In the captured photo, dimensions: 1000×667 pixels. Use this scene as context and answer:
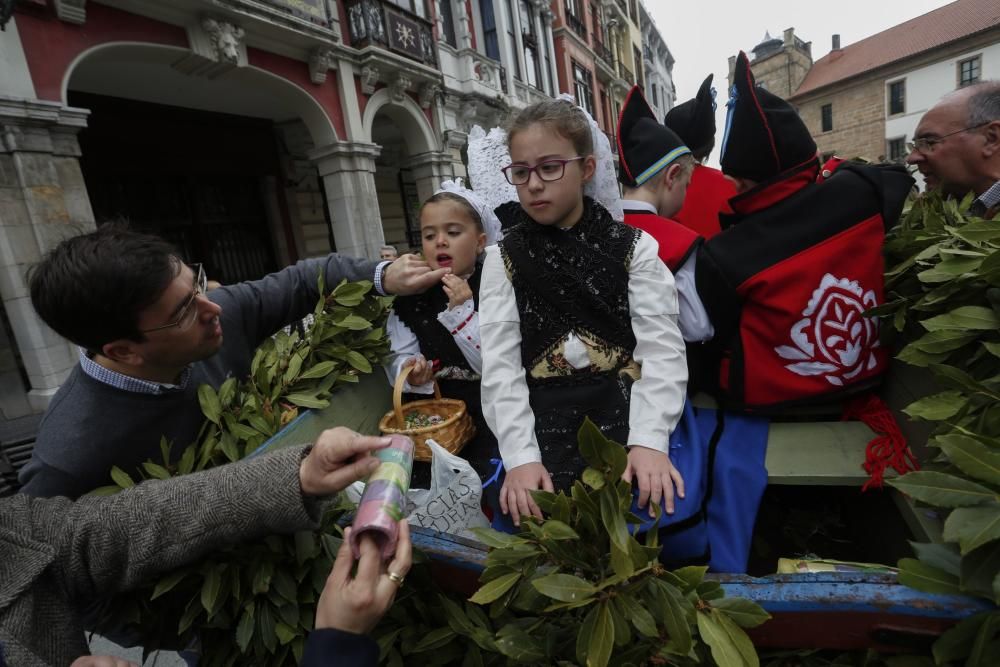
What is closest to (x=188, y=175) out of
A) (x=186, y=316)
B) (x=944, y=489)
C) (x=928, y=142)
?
(x=186, y=316)

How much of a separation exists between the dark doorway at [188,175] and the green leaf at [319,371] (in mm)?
5580

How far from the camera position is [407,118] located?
10148 millimetres

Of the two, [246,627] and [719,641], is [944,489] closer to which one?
[719,641]

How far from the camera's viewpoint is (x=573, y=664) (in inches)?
38.4

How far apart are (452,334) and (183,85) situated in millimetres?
7401

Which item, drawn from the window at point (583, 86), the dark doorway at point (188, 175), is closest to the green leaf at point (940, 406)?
the dark doorway at point (188, 175)

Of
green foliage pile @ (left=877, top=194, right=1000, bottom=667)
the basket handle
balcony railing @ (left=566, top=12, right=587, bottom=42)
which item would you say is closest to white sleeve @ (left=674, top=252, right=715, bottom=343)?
green foliage pile @ (left=877, top=194, right=1000, bottom=667)

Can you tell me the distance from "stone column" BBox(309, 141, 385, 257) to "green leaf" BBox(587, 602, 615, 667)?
333 inches

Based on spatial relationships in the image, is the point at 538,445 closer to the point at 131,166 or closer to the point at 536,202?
the point at 536,202

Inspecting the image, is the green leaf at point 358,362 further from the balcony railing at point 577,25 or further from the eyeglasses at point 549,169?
the balcony railing at point 577,25

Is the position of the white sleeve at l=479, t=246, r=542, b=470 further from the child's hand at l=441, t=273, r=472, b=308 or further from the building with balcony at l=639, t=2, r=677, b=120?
the building with balcony at l=639, t=2, r=677, b=120

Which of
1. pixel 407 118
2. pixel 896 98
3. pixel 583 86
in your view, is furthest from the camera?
pixel 896 98

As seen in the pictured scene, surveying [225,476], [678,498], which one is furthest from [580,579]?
[225,476]

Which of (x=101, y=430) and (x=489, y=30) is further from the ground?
(x=489, y=30)
